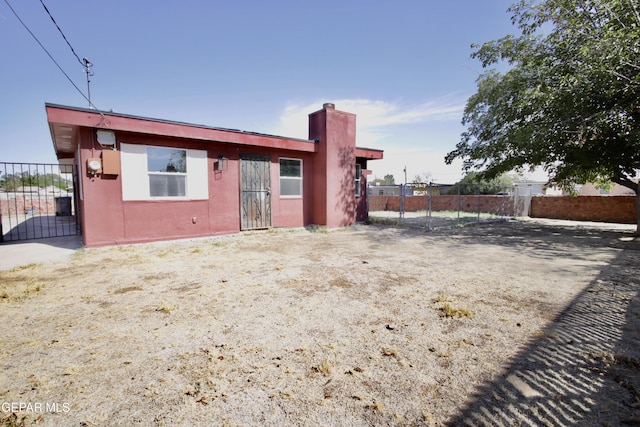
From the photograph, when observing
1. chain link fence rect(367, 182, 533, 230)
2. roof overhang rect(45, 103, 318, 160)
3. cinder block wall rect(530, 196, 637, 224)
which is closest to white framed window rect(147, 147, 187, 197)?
roof overhang rect(45, 103, 318, 160)

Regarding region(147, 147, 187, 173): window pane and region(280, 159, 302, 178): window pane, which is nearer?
region(147, 147, 187, 173): window pane

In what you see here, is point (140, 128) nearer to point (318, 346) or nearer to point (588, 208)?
point (318, 346)

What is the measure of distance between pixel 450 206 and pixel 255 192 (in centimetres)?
1614

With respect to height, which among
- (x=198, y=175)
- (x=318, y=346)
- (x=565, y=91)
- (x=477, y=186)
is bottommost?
(x=318, y=346)

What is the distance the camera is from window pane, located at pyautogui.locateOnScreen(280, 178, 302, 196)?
29.5 feet

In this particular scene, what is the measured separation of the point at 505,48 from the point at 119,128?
41.4 feet

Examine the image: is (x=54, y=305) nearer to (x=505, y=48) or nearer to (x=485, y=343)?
(x=485, y=343)

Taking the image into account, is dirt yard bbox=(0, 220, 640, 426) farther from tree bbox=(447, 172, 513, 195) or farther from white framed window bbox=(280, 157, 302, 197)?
tree bbox=(447, 172, 513, 195)

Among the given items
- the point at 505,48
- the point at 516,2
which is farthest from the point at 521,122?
the point at 516,2

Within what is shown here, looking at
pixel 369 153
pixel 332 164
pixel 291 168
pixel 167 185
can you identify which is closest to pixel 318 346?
pixel 167 185

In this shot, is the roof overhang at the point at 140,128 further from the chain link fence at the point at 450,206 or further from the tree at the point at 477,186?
the tree at the point at 477,186

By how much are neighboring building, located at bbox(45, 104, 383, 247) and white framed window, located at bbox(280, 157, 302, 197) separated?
3 cm

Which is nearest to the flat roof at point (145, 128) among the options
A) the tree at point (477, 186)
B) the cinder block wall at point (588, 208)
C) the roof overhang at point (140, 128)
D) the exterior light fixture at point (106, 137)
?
the roof overhang at point (140, 128)

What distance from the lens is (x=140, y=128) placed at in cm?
618
